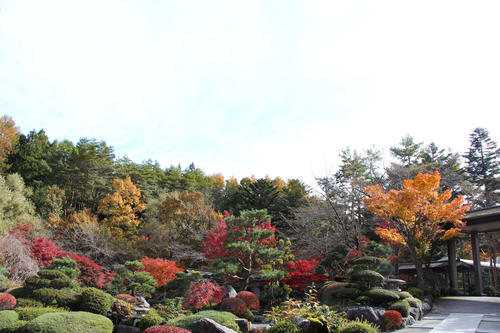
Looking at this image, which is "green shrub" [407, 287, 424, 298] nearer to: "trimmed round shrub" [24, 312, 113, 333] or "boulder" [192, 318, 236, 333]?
"boulder" [192, 318, 236, 333]

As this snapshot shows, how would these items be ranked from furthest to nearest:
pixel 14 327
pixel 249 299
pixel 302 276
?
pixel 302 276, pixel 249 299, pixel 14 327

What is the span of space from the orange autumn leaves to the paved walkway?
2513 mm

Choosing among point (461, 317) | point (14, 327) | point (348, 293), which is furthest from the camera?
point (348, 293)

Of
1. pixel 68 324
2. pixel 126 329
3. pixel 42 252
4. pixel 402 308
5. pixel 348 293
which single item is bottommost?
pixel 126 329

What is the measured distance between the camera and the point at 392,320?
9125 millimetres

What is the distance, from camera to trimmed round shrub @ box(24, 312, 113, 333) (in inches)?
298

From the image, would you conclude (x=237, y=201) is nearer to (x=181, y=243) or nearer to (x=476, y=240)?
(x=181, y=243)

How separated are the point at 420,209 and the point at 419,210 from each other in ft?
0.40

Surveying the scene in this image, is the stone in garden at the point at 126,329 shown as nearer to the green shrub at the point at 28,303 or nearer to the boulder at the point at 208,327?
the boulder at the point at 208,327

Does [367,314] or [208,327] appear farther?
[367,314]

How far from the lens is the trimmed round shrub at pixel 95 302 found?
931 centimetres

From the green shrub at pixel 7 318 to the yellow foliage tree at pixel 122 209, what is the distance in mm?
11867

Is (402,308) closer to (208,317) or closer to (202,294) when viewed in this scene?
(208,317)

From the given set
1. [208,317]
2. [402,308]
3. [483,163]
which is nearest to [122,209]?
[208,317]
